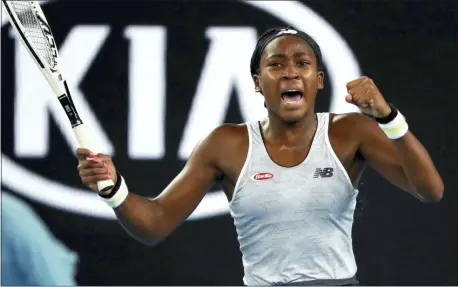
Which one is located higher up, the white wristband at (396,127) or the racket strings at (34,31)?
the racket strings at (34,31)

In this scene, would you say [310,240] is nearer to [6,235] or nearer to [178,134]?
[178,134]

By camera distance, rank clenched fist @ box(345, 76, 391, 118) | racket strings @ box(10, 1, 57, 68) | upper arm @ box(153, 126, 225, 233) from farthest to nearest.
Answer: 1. upper arm @ box(153, 126, 225, 233)
2. racket strings @ box(10, 1, 57, 68)
3. clenched fist @ box(345, 76, 391, 118)

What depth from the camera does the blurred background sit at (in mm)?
5379

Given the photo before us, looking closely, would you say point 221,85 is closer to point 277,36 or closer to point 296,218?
point 277,36

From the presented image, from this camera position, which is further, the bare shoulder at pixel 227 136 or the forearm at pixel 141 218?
→ the bare shoulder at pixel 227 136

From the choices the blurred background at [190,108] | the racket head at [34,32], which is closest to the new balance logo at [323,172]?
the racket head at [34,32]

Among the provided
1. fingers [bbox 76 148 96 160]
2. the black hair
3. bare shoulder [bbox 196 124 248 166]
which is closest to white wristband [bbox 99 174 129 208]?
fingers [bbox 76 148 96 160]

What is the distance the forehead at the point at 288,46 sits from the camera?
3871mm

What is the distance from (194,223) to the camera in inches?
213

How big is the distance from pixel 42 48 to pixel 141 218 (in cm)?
73

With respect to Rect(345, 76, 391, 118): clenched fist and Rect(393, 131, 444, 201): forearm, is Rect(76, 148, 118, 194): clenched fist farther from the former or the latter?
Rect(393, 131, 444, 201): forearm

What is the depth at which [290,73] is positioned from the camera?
381cm

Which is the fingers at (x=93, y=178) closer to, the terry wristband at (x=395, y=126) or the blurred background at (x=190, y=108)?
the terry wristband at (x=395, y=126)

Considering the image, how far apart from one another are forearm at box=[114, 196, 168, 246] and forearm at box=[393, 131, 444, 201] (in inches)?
37.5
